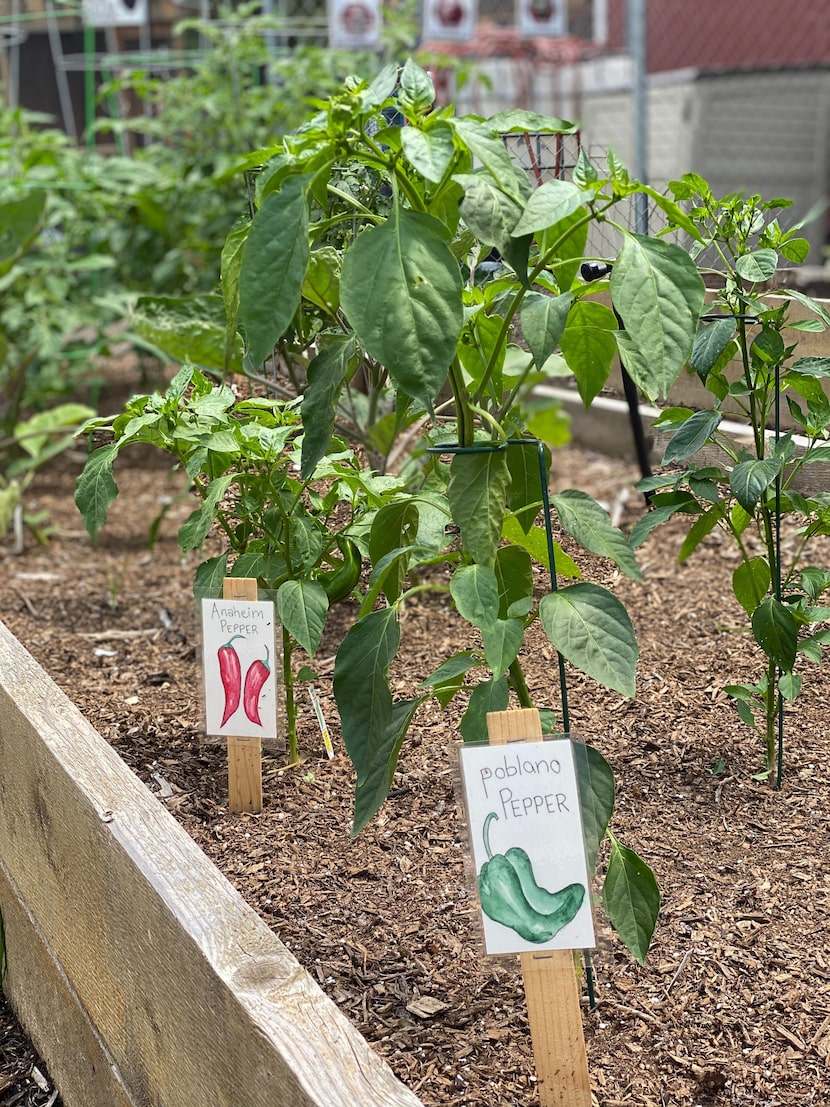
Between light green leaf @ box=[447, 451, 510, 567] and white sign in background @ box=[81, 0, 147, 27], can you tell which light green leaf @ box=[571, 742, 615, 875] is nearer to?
light green leaf @ box=[447, 451, 510, 567]

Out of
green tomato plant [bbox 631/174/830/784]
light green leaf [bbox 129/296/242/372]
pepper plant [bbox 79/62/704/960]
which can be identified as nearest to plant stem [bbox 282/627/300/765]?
pepper plant [bbox 79/62/704/960]

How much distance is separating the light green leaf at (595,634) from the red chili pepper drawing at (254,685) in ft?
2.20

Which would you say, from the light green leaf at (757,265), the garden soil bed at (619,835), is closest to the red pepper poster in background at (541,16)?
the garden soil bed at (619,835)

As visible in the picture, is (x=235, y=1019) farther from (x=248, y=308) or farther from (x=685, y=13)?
(x=685, y=13)

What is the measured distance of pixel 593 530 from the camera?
1.23m

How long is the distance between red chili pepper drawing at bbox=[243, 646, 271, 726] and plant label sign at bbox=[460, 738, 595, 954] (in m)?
0.66

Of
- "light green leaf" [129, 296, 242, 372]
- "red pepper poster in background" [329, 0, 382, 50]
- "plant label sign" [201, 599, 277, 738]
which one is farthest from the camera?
"red pepper poster in background" [329, 0, 382, 50]

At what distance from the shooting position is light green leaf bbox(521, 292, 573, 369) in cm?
115

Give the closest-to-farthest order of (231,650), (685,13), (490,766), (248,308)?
(248,308) < (490,766) < (231,650) < (685,13)

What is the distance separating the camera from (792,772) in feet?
A: 6.03

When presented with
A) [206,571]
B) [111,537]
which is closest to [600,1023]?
[206,571]

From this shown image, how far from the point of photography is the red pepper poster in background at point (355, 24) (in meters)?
4.65

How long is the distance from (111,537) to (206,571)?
1843mm

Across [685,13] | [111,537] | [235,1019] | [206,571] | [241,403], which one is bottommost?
[111,537]
